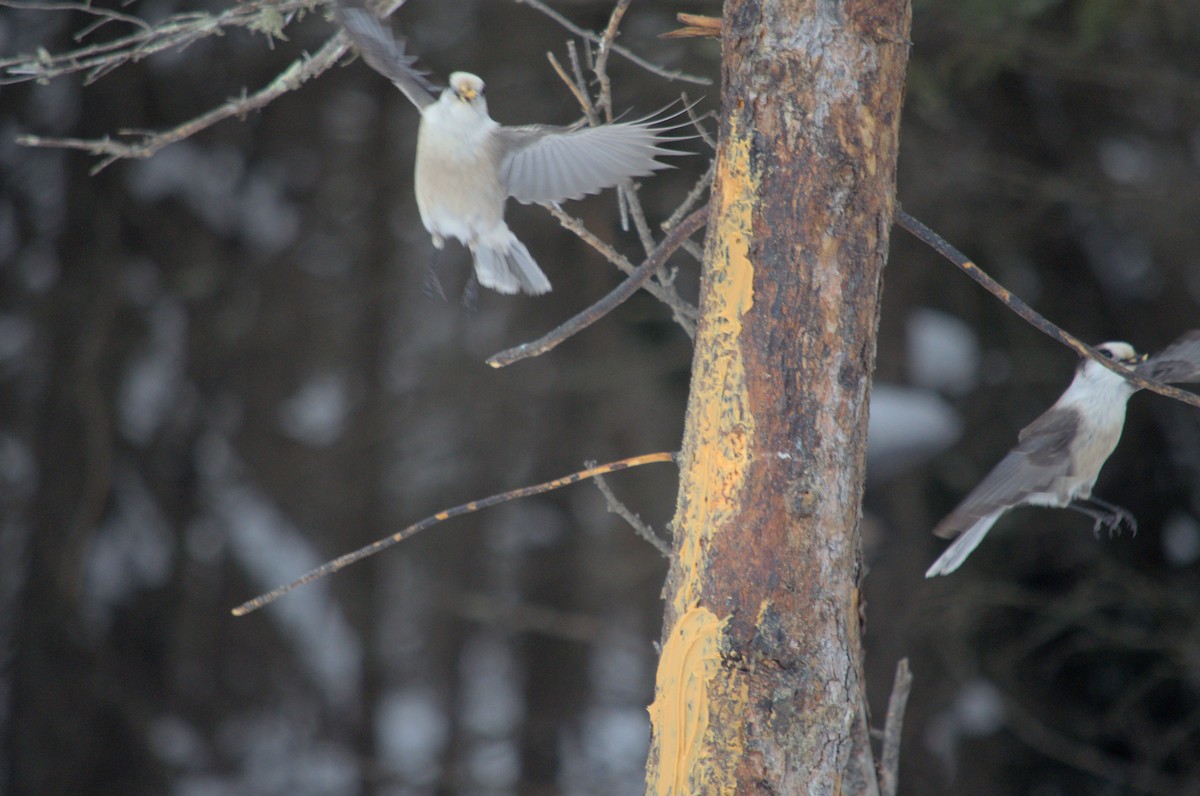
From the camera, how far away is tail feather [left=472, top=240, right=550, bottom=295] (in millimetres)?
1969

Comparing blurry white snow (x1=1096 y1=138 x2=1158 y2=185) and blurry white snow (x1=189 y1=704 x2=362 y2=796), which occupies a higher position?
blurry white snow (x1=1096 y1=138 x2=1158 y2=185)

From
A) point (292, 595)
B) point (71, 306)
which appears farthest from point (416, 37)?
point (292, 595)

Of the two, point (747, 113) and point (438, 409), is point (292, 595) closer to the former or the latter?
point (438, 409)

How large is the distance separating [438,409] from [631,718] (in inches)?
70.8

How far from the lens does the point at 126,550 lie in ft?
16.4

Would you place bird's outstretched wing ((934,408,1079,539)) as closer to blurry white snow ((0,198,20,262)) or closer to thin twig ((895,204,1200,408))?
thin twig ((895,204,1200,408))

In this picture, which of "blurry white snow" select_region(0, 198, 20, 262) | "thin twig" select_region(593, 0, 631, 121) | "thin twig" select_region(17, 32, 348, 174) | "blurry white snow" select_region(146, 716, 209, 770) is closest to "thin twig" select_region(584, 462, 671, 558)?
"thin twig" select_region(593, 0, 631, 121)

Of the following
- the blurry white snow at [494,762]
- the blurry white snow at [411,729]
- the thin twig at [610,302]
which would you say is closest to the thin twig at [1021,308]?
the thin twig at [610,302]

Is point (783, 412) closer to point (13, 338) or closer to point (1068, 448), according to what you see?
point (1068, 448)

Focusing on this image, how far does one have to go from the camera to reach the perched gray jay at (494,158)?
5.69 ft

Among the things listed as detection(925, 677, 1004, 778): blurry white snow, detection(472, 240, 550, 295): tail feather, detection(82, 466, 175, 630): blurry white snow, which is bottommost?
detection(925, 677, 1004, 778): blurry white snow

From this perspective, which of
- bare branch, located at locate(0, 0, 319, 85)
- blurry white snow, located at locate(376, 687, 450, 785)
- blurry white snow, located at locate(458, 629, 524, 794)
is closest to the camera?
bare branch, located at locate(0, 0, 319, 85)

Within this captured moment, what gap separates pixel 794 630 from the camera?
4.58 ft

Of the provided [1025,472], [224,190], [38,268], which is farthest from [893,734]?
[38,268]
